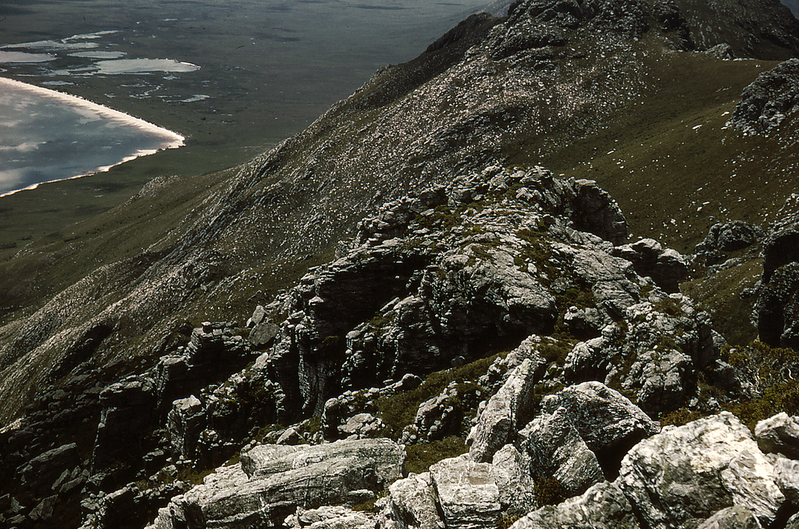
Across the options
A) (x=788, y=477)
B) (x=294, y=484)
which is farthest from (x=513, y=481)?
(x=294, y=484)

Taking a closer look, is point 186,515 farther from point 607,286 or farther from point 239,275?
point 239,275

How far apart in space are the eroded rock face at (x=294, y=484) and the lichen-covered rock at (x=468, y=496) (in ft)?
16.1

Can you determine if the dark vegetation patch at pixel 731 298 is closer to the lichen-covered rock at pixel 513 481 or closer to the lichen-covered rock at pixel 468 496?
the lichen-covered rock at pixel 513 481

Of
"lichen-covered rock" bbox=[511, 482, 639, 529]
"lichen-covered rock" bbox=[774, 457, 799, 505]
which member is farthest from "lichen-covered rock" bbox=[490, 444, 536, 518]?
"lichen-covered rock" bbox=[774, 457, 799, 505]

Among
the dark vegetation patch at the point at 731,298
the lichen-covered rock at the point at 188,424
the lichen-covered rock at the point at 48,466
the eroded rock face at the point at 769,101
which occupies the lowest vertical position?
the lichen-covered rock at the point at 48,466

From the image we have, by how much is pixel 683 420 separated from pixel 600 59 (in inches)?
6375

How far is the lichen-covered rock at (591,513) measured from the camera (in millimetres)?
11617

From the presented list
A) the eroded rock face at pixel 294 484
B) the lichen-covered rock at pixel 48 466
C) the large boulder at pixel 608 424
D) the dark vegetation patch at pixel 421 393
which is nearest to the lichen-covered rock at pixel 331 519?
the eroded rock face at pixel 294 484

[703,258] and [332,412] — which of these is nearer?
[332,412]

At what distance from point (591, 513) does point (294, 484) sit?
39.9 feet

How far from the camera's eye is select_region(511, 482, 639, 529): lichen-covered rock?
457 inches

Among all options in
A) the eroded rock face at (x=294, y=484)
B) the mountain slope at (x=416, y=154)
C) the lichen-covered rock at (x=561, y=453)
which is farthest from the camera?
the mountain slope at (x=416, y=154)

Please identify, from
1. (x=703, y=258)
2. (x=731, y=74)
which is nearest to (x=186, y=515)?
(x=703, y=258)

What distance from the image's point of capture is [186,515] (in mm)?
21969
